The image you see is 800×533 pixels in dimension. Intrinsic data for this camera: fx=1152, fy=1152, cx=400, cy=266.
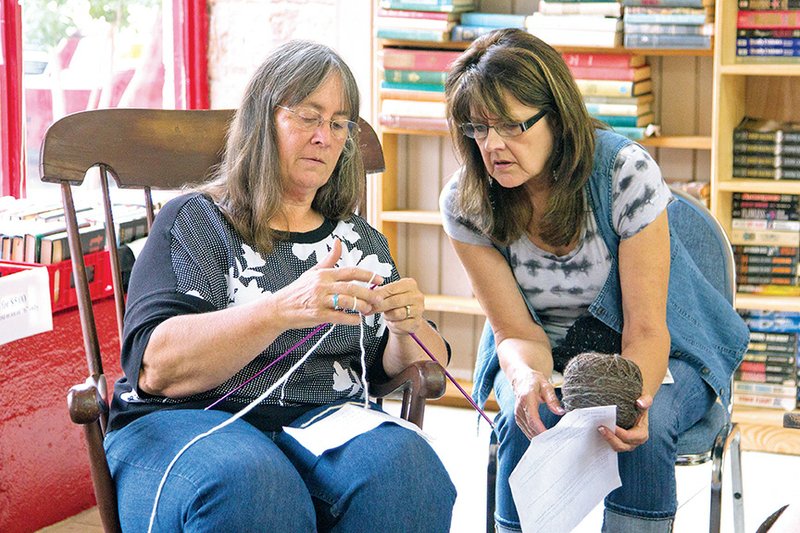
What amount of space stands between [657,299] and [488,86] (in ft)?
1.50

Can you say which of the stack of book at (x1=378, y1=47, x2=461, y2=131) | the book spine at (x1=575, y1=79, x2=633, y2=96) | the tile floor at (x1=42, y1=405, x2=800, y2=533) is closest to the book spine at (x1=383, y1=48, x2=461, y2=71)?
the stack of book at (x1=378, y1=47, x2=461, y2=131)

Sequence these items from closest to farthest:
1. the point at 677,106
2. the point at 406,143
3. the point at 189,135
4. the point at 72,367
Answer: the point at 189,135 < the point at 72,367 < the point at 677,106 < the point at 406,143

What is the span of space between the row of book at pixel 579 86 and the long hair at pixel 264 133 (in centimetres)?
142

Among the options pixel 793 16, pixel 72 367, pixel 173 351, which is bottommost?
pixel 72 367

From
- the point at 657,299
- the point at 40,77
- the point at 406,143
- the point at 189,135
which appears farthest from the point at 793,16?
the point at 40,77

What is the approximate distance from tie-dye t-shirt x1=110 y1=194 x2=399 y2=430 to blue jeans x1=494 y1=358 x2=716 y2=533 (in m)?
0.25

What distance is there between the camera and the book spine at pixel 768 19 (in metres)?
3.12

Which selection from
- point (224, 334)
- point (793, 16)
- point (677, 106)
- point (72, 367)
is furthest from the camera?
point (677, 106)

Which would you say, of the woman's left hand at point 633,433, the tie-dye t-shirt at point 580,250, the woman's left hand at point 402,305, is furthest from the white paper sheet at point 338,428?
the tie-dye t-shirt at point 580,250

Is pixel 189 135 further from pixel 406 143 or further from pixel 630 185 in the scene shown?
pixel 406 143

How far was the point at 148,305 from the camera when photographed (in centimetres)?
177

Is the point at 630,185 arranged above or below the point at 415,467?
above

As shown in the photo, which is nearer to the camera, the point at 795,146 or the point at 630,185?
the point at 630,185

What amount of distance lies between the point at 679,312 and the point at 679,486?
1.19m
